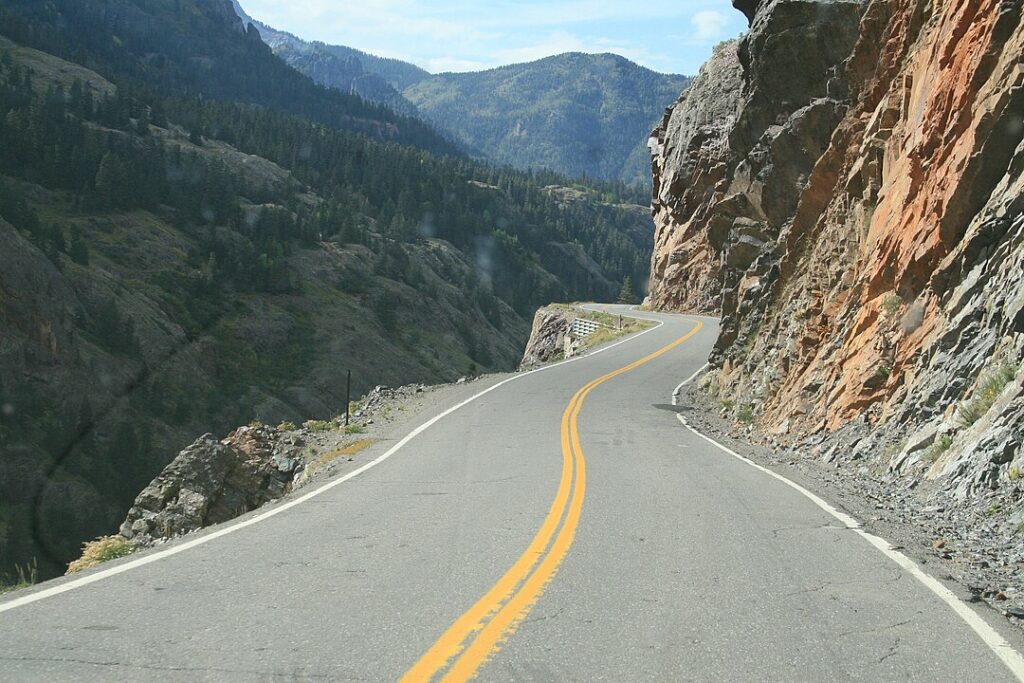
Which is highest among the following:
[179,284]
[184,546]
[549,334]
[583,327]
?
[184,546]

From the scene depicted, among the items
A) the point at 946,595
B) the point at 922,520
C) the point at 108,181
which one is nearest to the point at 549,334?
the point at 922,520

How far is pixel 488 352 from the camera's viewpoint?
113312mm

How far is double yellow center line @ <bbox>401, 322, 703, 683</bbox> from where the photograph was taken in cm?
447

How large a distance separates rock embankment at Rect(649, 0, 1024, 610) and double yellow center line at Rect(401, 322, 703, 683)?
3750 mm

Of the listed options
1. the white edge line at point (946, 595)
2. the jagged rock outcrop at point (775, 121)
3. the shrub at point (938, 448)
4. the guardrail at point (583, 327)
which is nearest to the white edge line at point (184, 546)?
the white edge line at point (946, 595)

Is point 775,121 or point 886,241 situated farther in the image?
point 775,121

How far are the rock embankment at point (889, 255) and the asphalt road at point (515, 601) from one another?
7.80 ft

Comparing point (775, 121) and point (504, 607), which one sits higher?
point (775, 121)

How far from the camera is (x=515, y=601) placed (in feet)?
18.7

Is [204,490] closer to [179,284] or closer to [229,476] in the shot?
[229,476]

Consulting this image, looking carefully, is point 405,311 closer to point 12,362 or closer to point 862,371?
point 12,362

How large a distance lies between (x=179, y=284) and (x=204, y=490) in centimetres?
7507

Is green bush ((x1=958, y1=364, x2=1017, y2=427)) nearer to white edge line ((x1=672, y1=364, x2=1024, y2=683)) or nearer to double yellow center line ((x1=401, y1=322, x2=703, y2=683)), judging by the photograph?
white edge line ((x1=672, y1=364, x2=1024, y2=683))

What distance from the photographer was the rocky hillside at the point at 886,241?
11664 millimetres
